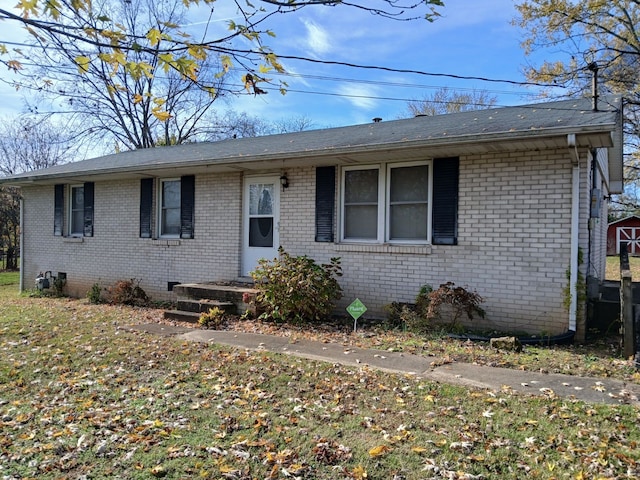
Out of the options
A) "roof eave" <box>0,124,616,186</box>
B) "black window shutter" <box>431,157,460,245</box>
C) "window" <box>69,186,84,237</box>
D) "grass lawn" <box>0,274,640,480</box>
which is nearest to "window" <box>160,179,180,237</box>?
"roof eave" <box>0,124,616,186</box>

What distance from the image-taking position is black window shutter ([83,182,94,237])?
38.9 ft

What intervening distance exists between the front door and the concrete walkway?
276cm

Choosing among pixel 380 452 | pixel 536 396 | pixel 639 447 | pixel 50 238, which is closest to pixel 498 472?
pixel 380 452

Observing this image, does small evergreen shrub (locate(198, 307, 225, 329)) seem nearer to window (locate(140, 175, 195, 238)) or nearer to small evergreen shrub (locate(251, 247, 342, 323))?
small evergreen shrub (locate(251, 247, 342, 323))

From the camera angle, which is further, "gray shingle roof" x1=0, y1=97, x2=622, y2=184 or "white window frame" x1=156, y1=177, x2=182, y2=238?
"white window frame" x1=156, y1=177, x2=182, y2=238

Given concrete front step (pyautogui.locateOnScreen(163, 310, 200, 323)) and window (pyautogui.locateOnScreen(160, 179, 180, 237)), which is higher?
window (pyautogui.locateOnScreen(160, 179, 180, 237))

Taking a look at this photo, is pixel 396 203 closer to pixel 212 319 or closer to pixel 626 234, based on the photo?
pixel 212 319

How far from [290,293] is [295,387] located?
3.11 metres

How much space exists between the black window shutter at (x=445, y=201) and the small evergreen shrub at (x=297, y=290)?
6.01 feet

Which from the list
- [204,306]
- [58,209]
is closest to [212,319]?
[204,306]

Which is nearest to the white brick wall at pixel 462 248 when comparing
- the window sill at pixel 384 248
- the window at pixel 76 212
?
the window sill at pixel 384 248

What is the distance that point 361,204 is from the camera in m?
8.28

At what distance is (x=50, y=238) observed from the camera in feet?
42.3

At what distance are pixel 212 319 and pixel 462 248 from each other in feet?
14.0
